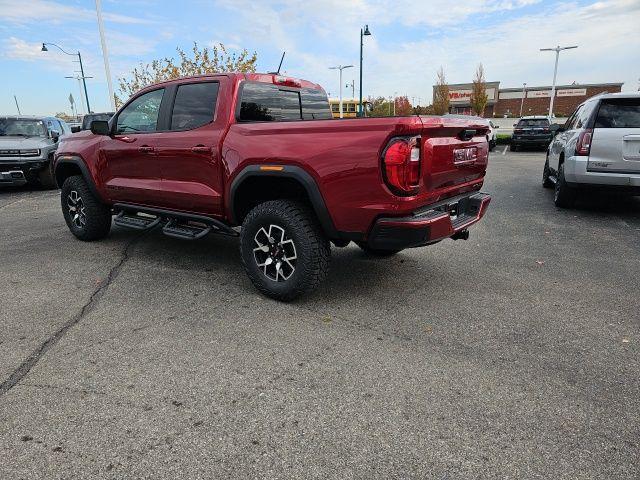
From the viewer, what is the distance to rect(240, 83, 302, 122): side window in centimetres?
436

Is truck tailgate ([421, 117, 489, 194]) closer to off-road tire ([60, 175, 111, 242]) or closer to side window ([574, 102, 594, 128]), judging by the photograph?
side window ([574, 102, 594, 128])

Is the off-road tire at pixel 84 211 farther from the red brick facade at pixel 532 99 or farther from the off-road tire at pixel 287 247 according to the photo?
the red brick facade at pixel 532 99

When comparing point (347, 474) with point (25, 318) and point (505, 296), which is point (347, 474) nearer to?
Answer: point (505, 296)

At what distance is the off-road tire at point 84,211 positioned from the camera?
5777 mm

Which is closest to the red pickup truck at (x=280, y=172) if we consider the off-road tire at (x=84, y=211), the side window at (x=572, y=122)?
the off-road tire at (x=84, y=211)

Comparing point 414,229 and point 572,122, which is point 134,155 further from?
point 572,122

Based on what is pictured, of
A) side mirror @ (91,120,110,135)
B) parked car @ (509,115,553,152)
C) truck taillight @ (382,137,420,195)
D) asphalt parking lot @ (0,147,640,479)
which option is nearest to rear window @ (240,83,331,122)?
asphalt parking lot @ (0,147,640,479)

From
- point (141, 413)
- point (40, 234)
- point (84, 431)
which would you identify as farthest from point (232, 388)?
point (40, 234)

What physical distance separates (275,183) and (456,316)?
184 centimetres

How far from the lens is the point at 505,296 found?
4.08 meters

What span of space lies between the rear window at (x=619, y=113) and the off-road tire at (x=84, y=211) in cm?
680

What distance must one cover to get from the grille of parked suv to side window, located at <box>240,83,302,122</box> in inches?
338

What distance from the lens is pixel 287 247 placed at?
390 centimetres

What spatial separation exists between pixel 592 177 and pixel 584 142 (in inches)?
20.3
